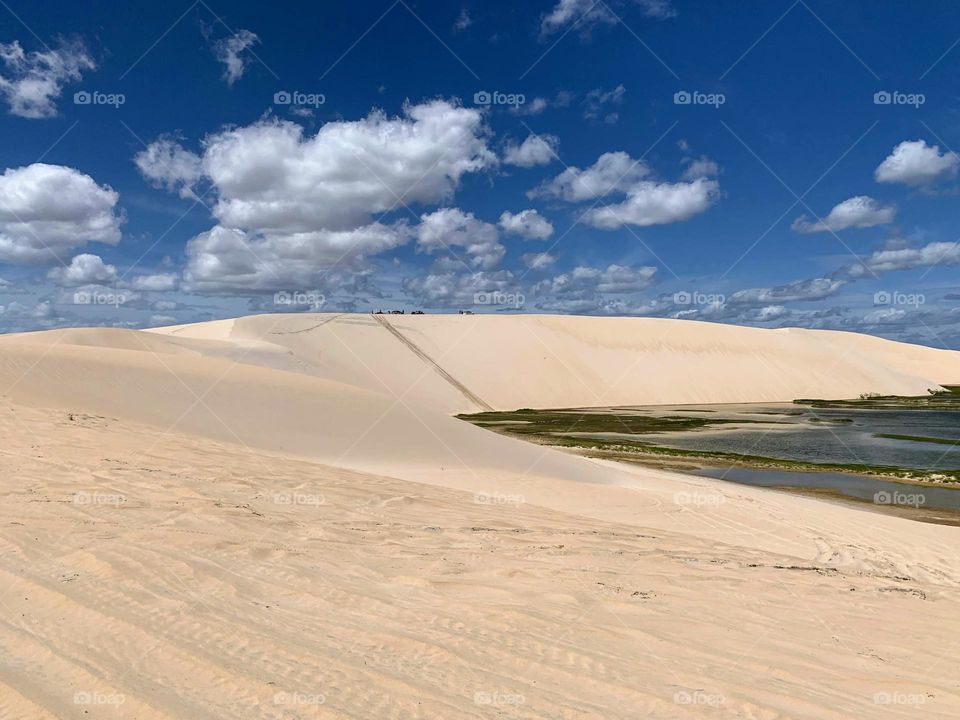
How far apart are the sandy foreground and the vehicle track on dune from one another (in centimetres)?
4192

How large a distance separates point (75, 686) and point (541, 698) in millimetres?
2488

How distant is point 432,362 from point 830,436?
134ft

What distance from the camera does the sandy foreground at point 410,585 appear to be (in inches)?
145

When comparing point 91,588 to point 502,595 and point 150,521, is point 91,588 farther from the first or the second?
point 502,595

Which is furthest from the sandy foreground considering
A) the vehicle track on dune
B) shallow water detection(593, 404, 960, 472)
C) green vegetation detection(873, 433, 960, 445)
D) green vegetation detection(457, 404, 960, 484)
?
the vehicle track on dune

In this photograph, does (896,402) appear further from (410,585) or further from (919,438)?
(410,585)

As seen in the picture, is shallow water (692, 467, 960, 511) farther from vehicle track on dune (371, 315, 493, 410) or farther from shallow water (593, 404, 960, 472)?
vehicle track on dune (371, 315, 493, 410)

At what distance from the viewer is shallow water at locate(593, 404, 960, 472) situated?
2797 centimetres

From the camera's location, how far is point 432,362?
68.4 metres

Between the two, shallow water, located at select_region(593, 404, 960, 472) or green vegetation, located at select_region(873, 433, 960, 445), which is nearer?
shallow water, located at select_region(593, 404, 960, 472)

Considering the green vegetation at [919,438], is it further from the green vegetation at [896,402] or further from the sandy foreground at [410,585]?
the green vegetation at [896,402]

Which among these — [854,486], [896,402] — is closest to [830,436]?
[854,486]

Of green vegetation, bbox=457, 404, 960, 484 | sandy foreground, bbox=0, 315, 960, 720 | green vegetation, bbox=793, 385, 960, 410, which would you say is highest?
green vegetation, bbox=793, 385, 960, 410

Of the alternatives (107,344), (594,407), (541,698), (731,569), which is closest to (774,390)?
(594,407)
